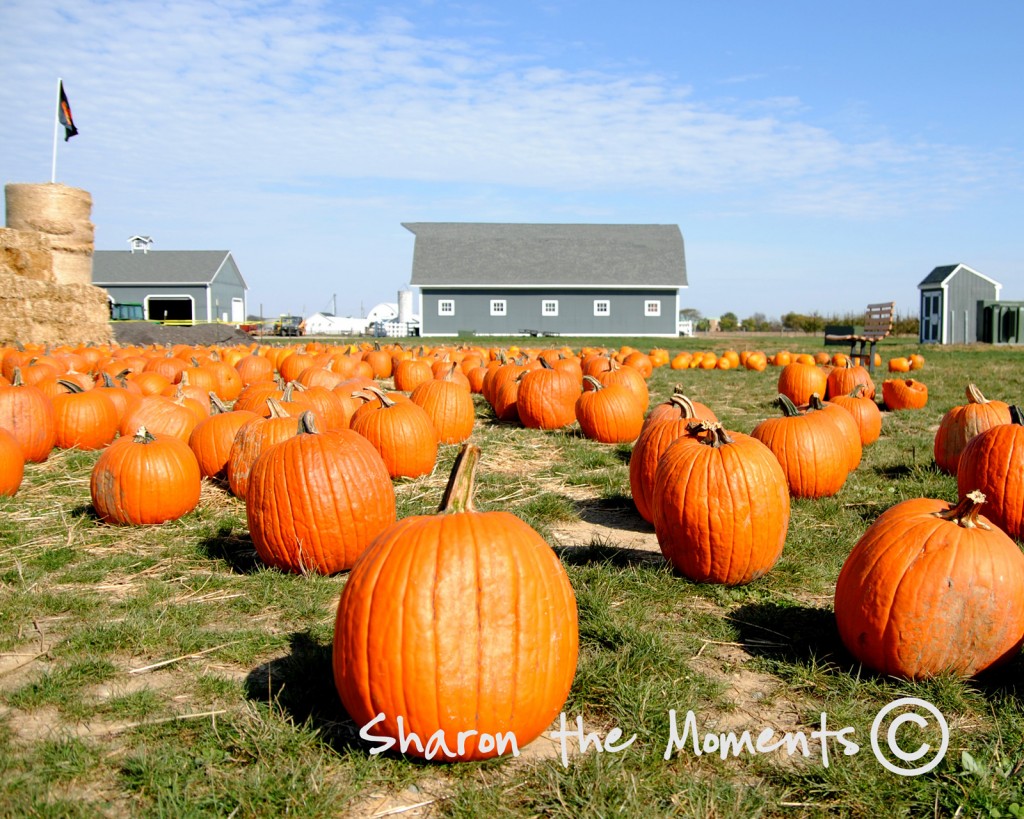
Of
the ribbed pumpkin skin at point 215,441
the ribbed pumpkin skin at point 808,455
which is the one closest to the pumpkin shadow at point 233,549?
the ribbed pumpkin skin at point 215,441

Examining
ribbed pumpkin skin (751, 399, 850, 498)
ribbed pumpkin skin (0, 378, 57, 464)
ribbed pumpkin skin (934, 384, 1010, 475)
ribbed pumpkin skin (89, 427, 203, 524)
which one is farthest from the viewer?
ribbed pumpkin skin (0, 378, 57, 464)

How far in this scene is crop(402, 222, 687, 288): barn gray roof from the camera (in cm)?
4512

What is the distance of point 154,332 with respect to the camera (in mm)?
21562

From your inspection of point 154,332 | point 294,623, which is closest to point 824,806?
point 294,623

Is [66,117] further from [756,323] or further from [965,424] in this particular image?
[756,323]

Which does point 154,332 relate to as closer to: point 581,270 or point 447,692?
point 447,692

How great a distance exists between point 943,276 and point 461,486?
1556 inches

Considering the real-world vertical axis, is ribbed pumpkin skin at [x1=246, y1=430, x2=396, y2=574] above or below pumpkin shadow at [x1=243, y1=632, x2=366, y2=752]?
above

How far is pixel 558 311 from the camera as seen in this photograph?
45562mm

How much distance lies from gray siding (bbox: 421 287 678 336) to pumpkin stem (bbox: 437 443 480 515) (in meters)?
42.6

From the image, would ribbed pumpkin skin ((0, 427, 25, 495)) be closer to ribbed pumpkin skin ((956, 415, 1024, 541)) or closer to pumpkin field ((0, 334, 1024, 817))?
pumpkin field ((0, 334, 1024, 817))

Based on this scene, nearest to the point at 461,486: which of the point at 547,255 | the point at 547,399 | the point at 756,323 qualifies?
the point at 547,399

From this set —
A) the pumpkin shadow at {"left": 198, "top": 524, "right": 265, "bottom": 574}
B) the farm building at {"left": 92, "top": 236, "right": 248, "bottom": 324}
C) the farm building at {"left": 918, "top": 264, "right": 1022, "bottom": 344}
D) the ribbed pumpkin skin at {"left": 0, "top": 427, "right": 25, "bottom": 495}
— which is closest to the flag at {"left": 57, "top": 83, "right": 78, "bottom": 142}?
the ribbed pumpkin skin at {"left": 0, "top": 427, "right": 25, "bottom": 495}

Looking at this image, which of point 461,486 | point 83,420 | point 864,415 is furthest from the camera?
point 864,415
